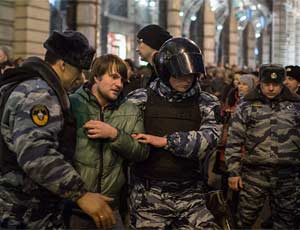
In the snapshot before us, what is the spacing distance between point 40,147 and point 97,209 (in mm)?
443

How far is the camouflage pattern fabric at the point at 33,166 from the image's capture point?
3041 mm

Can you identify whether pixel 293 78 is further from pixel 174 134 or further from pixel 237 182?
pixel 174 134

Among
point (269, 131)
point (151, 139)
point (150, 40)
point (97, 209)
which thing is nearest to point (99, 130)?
point (151, 139)

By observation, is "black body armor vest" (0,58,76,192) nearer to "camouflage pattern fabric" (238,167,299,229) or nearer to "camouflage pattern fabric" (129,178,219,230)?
"camouflage pattern fabric" (129,178,219,230)

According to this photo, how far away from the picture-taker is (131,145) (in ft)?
12.3

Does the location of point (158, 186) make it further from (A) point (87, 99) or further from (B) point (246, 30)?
(B) point (246, 30)

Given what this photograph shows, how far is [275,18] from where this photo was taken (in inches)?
1710

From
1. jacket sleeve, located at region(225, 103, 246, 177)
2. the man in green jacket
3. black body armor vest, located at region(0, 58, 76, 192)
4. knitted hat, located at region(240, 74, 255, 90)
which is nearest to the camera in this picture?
black body armor vest, located at region(0, 58, 76, 192)

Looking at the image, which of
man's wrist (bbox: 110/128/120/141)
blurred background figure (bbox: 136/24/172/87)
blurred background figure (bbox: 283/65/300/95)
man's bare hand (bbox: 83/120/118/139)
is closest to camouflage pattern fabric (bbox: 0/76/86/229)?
man's bare hand (bbox: 83/120/118/139)

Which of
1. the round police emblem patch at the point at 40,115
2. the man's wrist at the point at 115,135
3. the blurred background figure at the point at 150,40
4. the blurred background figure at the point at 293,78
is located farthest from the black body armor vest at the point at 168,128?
the blurred background figure at the point at 293,78

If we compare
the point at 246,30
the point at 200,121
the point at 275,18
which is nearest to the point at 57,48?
the point at 200,121

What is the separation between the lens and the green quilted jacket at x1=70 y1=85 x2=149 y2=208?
3719 mm

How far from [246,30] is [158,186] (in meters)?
50.2

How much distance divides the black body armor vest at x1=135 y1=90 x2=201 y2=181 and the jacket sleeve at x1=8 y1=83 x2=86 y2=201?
3.17 feet
